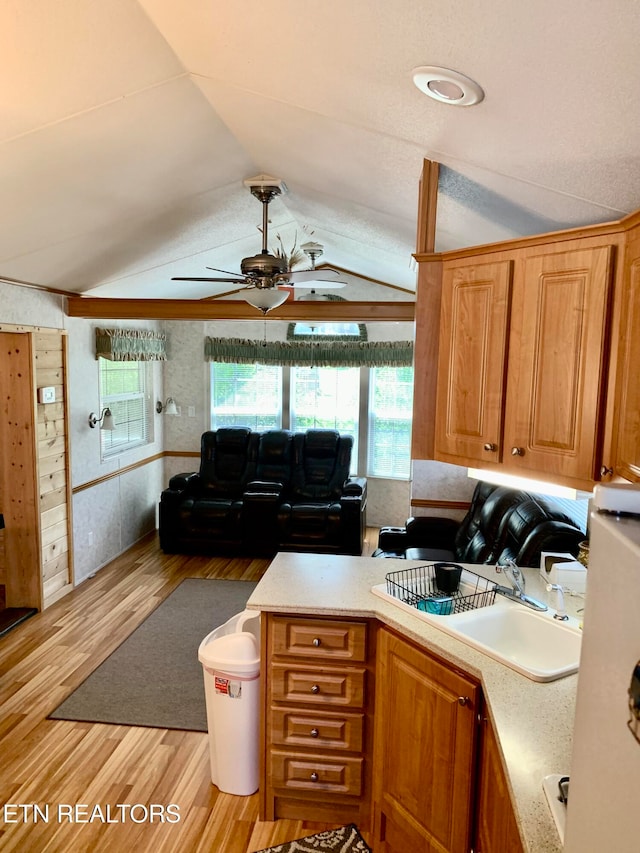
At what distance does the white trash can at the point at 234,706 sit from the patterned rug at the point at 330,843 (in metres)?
0.34

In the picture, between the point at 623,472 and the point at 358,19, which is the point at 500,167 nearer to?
the point at 358,19

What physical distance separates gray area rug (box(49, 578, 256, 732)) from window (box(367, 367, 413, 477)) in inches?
110

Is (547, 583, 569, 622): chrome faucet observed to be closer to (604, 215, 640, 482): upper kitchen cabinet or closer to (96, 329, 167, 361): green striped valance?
(604, 215, 640, 482): upper kitchen cabinet

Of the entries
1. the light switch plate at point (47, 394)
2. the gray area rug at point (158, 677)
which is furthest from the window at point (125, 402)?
the gray area rug at point (158, 677)

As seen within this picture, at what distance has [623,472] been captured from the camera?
5.33ft

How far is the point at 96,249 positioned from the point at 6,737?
9.75 feet

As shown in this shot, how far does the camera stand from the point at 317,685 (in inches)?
96.3

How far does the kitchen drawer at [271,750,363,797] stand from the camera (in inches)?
97.7

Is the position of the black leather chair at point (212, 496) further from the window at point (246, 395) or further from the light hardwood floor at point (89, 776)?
the light hardwood floor at point (89, 776)

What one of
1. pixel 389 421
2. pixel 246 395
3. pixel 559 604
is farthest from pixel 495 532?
pixel 246 395

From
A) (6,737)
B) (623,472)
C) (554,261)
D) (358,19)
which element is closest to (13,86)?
(358,19)

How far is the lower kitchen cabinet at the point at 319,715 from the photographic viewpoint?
241 centimetres

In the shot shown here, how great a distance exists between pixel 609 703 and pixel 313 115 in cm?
223

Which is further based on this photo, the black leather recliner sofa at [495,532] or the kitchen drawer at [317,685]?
the black leather recliner sofa at [495,532]
